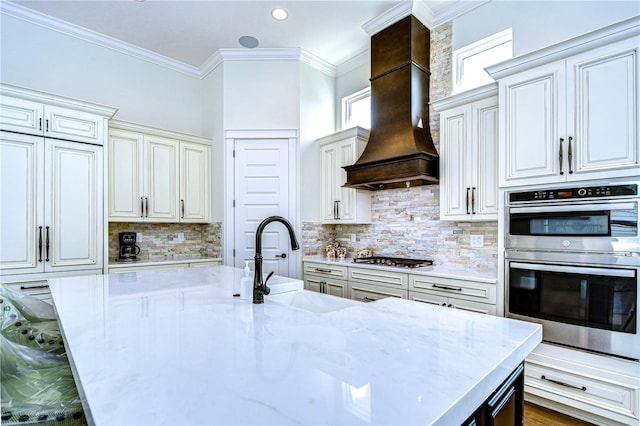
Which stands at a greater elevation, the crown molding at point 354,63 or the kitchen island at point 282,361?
the crown molding at point 354,63

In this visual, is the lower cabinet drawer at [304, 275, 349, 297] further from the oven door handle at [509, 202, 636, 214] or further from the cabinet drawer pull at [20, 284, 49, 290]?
the cabinet drawer pull at [20, 284, 49, 290]

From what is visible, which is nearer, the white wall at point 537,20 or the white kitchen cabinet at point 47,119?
the white wall at point 537,20

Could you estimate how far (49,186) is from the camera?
2.96 meters

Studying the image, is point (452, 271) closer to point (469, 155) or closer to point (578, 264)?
point (578, 264)

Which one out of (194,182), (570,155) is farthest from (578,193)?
(194,182)

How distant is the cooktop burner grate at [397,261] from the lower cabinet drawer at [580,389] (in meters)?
1.15

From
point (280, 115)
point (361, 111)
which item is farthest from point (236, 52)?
point (361, 111)

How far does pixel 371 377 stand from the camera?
0.75m

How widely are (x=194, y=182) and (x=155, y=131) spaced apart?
0.75 metres

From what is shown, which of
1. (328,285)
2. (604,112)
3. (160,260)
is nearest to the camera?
(604,112)

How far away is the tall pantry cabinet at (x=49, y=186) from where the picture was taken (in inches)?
109

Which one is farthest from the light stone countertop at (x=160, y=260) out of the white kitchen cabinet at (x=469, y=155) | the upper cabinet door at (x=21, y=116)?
the white kitchen cabinet at (x=469, y=155)

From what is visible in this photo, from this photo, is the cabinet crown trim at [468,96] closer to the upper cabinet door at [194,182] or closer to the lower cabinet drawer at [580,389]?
the lower cabinet drawer at [580,389]

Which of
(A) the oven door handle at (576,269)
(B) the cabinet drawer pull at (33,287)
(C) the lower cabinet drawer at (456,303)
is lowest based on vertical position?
(C) the lower cabinet drawer at (456,303)
